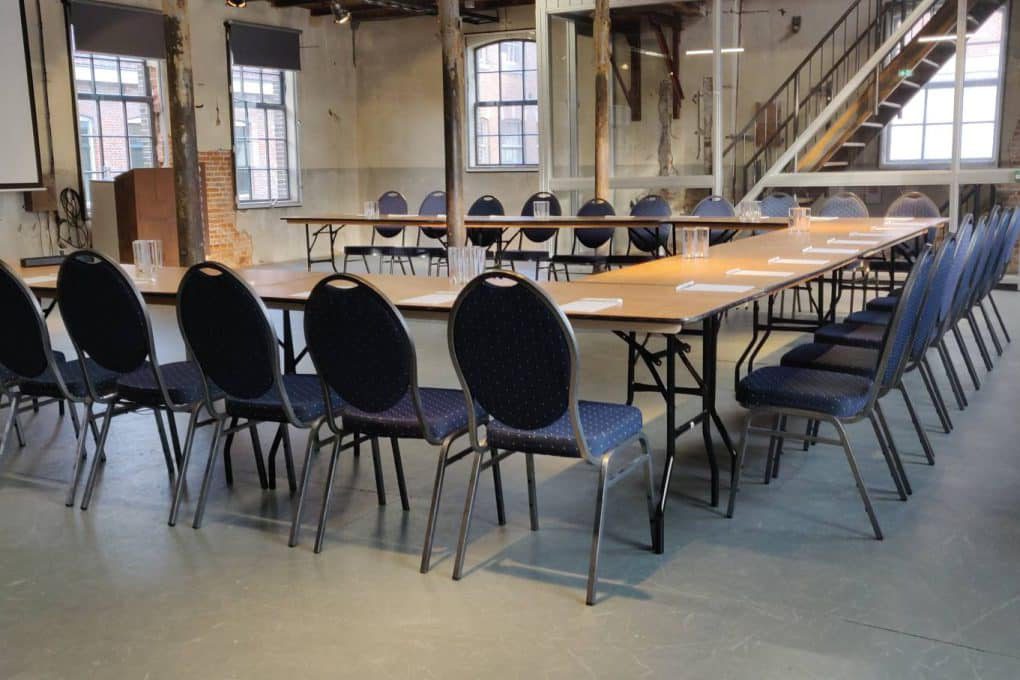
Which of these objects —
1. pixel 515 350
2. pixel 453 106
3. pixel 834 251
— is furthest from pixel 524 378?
pixel 453 106

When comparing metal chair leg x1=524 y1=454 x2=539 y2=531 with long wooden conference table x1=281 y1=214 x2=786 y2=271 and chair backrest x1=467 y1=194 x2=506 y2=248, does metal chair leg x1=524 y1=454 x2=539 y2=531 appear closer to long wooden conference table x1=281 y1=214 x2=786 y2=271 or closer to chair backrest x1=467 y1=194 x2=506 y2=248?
long wooden conference table x1=281 y1=214 x2=786 y2=271

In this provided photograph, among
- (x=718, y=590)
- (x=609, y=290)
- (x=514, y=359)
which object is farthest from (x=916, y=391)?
(x=514, y=359)

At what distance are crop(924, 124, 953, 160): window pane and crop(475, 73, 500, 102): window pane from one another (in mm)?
6124

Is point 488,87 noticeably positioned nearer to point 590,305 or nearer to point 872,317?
point 872,317

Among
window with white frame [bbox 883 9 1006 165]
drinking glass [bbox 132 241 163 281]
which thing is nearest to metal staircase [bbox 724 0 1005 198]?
window with white frame [bbox 883 9 1006 165]

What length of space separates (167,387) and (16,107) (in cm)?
749

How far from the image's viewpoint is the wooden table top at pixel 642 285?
3.03 metres

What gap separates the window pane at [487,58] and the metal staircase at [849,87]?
455 cm

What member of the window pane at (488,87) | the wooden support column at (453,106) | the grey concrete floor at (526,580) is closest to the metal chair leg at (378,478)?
the grey concrete floor at (526,580)

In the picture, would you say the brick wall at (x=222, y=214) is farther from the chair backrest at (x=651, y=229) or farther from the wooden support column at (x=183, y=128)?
the chair backrest at (x=651, y=229)

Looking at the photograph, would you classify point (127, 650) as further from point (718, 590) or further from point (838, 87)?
point (838, 87)

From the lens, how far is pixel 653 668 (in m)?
2.33

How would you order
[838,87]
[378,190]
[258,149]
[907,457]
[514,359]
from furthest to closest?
[378,190]
[258,149]
[838,87]
[907,457]
[514,359]

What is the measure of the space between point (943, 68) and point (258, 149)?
8.09m
